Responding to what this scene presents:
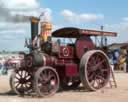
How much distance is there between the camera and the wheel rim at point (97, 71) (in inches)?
639

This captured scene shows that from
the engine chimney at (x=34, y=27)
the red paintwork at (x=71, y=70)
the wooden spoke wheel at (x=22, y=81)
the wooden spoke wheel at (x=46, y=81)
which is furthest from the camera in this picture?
the red paintwork at (x=71, y=70)

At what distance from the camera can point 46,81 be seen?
14.9 meters

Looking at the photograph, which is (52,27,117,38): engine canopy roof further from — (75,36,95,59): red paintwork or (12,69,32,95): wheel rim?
(12,69,32,95): wheel rim

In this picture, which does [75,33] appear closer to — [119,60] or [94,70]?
[94,70]

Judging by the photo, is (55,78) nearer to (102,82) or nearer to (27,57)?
(27,57)

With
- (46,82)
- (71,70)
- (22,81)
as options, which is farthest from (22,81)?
(71,70)

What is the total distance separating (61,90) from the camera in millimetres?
16797

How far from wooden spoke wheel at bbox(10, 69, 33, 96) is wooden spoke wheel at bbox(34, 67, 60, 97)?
0.72m

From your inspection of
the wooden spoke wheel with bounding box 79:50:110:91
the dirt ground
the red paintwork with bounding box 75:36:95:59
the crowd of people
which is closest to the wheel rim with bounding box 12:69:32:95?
the dirt ground

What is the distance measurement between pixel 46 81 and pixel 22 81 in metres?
1.20

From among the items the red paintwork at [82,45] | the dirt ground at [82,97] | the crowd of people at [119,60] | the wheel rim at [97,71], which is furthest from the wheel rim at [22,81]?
the crowd of people at [119,60]

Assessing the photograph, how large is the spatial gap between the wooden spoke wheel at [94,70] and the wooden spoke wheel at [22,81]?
1.90 m

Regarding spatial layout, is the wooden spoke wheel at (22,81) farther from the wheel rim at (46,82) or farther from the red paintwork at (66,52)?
the red paintwork at (66,52)

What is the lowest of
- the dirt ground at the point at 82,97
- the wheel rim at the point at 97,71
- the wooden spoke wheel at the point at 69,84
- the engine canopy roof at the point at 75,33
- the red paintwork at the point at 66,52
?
the dirt ground at the point at 82,97
